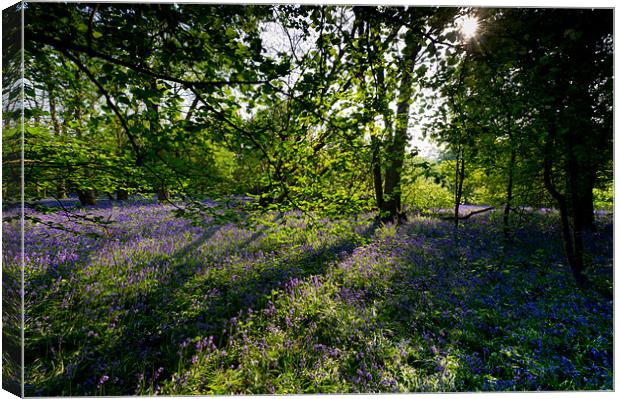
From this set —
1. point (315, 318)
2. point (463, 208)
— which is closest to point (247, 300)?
point (315, 318)

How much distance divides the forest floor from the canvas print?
0.03 metres

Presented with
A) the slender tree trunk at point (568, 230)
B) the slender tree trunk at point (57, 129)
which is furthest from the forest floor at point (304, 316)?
the slender tree trunk at point (57, 129)

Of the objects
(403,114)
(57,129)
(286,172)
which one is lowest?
(286,172)

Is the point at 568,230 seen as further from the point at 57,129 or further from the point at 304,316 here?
the point at 57,129

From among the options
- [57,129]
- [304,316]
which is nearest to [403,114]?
[304,316]

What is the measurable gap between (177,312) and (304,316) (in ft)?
5.12

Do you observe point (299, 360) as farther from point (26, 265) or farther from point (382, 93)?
point (26, 265)

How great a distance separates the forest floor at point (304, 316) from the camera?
7.68 ft

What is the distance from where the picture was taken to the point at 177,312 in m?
3.12

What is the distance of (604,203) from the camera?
3246 millimetres

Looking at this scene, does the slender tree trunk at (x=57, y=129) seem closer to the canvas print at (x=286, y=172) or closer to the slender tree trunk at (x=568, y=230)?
the canvas print at (x=286, y=172)

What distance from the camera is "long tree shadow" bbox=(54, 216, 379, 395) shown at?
236 cm

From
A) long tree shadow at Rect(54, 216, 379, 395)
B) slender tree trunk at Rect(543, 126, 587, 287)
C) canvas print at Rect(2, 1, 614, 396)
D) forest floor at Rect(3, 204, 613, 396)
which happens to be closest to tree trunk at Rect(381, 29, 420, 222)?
canvas print at Rect(2, 1, 614, 396)

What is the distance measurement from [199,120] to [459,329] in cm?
340
